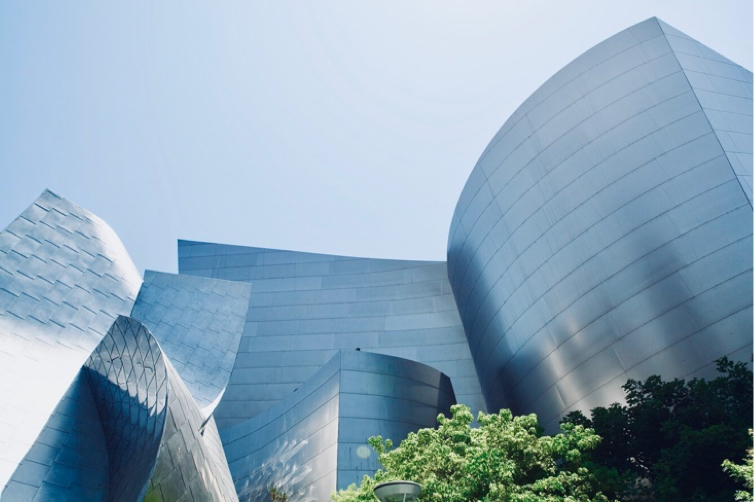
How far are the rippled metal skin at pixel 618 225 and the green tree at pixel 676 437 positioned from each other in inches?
65.2

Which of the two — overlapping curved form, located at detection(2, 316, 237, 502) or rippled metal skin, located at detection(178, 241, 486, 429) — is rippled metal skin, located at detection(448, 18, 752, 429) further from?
overlapping curved form, located at detection(2, 316, 237, 502)

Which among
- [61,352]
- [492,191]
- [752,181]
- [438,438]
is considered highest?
[492,191]

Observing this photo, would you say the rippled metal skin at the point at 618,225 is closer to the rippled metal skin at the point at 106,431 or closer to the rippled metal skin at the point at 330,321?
the rippled metal skin at the point at 330,321

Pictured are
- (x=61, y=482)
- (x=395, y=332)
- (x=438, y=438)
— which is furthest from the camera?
(x=395, y=332)

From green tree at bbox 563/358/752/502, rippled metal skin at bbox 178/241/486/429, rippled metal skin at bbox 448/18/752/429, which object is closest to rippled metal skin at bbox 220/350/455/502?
rippled metal skin at bbox 448/18/752/429

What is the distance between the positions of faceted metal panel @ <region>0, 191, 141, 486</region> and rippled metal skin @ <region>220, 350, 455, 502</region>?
23.9 feet

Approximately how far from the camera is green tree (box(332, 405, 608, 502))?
1109 cm

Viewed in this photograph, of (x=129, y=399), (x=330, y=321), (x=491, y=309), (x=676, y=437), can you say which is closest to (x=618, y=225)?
(x=491, y=309)

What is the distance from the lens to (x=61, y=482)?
46.4 feet

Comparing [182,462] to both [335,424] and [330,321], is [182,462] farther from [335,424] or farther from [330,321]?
[330,321]

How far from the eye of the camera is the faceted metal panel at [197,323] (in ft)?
65.4

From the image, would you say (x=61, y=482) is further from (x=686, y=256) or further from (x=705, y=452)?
(x=686, y=256)

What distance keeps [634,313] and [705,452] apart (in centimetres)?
601

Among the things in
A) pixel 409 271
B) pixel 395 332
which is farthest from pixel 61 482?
pixel 409 271
